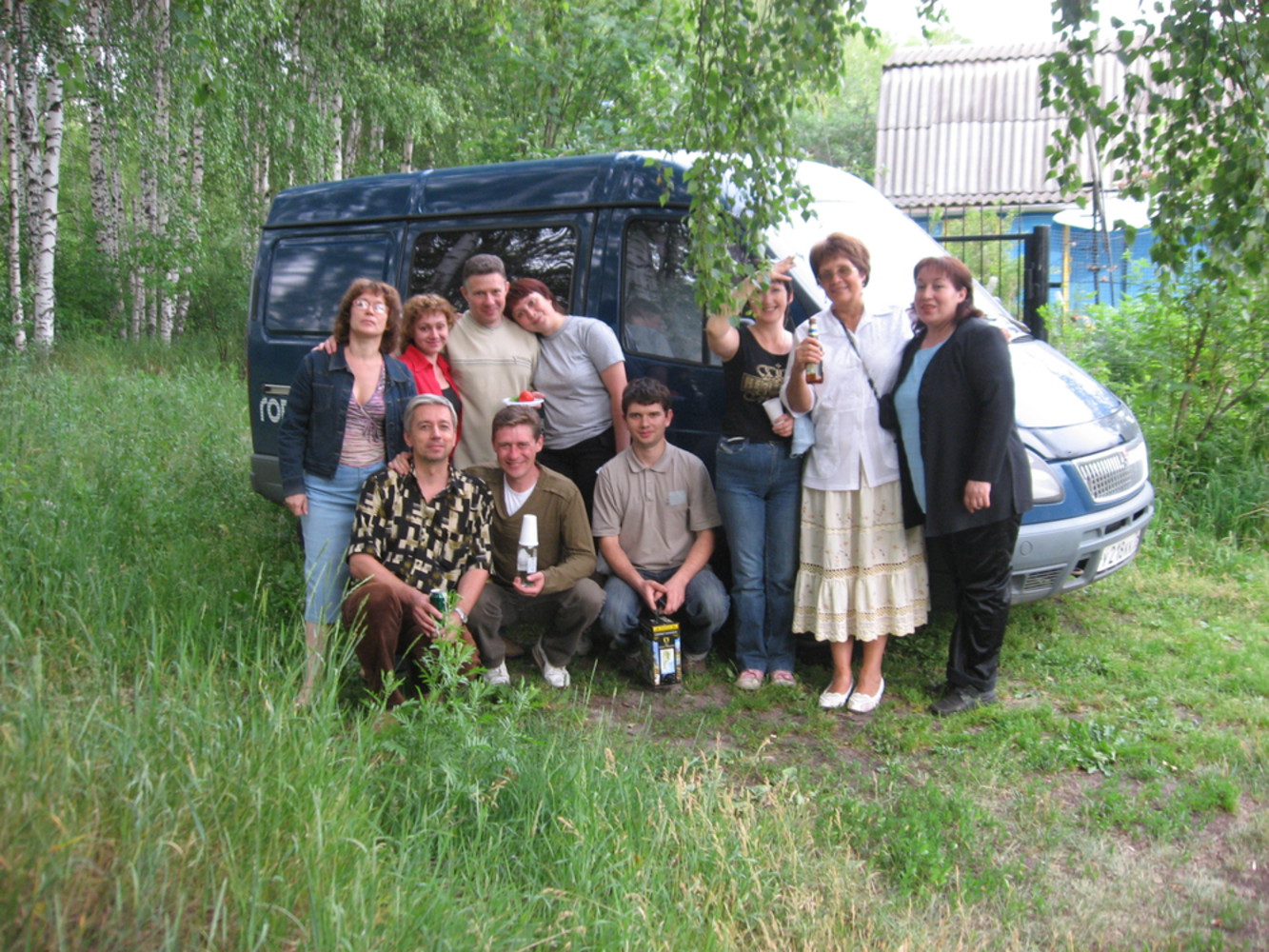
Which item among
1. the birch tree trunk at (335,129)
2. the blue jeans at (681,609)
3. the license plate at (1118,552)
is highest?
the birch tree trunk at (335,129)

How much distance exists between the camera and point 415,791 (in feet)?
11.0

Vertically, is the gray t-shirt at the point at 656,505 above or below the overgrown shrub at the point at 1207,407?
below

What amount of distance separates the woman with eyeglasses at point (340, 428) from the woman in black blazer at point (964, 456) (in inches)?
86.9

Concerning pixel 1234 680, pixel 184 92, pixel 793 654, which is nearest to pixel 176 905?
pixel 793 654

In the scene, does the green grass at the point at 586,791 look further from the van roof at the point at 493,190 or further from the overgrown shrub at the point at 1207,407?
the van roof at the point at 493,190

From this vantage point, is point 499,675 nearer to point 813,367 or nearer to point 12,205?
point 813,367

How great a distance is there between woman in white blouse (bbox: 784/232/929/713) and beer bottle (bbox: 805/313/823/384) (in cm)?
3

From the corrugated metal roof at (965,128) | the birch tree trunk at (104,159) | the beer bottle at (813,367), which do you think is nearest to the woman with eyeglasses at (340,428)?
the beer bottle at (813,367)

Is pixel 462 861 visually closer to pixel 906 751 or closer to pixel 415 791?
pixel 415 791

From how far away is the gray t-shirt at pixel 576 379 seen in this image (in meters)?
5.41

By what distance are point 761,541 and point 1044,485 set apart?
4.11 feet

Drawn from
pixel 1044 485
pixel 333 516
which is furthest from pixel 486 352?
pixel 1044 485

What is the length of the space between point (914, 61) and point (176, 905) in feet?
63.2

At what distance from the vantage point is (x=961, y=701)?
4895 millimetres
